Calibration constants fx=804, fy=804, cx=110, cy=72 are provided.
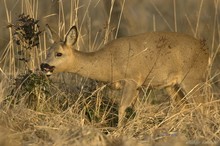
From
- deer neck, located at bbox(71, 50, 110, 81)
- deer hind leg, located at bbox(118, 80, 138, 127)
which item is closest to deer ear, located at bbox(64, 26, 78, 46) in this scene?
deer neck, located at bbox(71, 50, 110, 81)

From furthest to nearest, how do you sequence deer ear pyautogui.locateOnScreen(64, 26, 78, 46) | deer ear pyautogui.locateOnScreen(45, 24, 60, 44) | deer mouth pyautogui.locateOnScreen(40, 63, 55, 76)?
deer ear pyautogui.locateOnScreen(45, 24, 60, 44) → deer ear pyautogui.locateOnScreen(64, 26, 78, 46) → deer mouth pyautogui.locateOnScreen(40, 63, 55, 76)

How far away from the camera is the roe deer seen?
10.7m

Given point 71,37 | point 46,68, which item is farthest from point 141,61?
point 46,68

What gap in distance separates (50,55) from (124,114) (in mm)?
1219

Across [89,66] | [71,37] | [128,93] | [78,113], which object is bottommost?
[78,113]

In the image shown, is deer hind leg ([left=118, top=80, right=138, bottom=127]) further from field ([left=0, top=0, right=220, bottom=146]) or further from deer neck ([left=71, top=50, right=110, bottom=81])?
deer neck ([left=71, top=50, right=110, bottom=81])

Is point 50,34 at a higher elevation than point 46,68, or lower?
higher

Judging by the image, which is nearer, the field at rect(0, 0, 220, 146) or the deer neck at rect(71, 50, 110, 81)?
the field at rect(0, 0, 220, 146)

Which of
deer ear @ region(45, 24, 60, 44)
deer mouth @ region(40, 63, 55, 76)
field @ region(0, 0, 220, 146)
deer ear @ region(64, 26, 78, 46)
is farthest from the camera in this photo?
deer ear @ region(45, 24, 60, 44)

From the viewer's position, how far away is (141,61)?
10.9 metres

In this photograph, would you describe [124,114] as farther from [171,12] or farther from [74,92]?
[171,12]

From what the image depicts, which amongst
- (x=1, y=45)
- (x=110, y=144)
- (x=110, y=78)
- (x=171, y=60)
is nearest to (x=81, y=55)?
(x=110, y=78)

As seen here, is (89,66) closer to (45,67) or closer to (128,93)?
(128,93)

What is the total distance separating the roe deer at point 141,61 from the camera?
1066 centimetres
